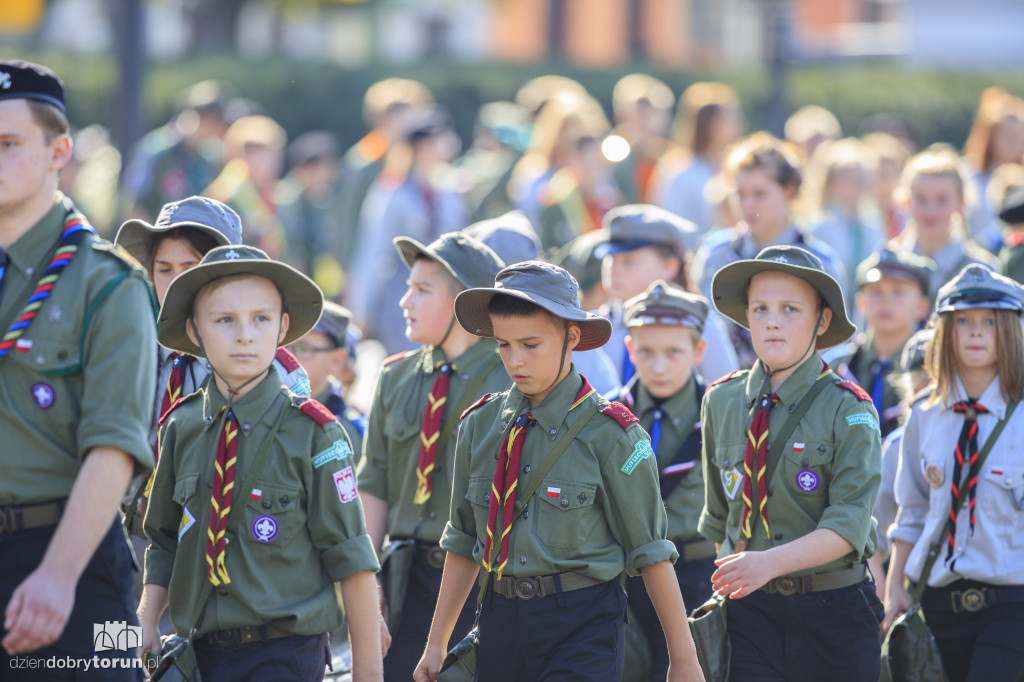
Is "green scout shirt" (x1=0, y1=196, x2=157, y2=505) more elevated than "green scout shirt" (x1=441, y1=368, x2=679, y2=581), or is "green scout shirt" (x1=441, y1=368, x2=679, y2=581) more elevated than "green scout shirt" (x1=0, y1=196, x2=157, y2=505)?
"green scout shirt" (x1=0, y1=196, x2=157, y2=505)

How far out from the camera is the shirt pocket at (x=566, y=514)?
4.69 meters

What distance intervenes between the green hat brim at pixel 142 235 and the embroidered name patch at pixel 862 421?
8.07 feet

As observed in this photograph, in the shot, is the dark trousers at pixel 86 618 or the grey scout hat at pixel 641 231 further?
the grey scout hat at pixel 641 231

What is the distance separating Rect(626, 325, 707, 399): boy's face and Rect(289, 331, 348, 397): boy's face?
1519 mm

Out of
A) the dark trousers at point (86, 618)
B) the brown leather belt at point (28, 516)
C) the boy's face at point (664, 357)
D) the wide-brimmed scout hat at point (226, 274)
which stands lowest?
the dark trousers at point (86, 618)

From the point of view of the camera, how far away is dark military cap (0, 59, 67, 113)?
4195 mm

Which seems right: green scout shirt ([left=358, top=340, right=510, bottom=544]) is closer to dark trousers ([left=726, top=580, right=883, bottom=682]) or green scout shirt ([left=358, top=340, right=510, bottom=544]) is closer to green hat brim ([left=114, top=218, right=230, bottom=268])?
green hat brim ([left=114, top=218, right=230, bottom=268])

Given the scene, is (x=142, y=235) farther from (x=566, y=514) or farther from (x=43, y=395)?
(x=566, y=514)

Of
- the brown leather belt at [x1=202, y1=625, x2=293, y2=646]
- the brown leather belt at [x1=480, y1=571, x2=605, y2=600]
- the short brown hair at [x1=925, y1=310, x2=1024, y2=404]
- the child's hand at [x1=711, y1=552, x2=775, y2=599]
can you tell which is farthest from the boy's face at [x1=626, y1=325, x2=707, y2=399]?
the brown leather belt at [x1=202, y1=625, x2=293, y2=646]

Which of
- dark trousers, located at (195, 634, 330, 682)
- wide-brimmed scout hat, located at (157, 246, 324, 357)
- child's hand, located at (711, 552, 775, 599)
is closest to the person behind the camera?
dark trousers, located at (195, 634, 330, 682)

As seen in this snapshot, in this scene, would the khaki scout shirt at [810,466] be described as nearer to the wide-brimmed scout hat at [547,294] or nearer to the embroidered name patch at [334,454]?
the wide-brimmed scout hat at [547,294]

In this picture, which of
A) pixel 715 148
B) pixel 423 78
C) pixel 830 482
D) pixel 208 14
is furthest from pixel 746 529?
pixel 208 14

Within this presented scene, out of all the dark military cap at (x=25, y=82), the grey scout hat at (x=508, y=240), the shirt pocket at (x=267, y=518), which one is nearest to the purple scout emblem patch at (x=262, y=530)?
the shirt pocket at (x=267, y=518)

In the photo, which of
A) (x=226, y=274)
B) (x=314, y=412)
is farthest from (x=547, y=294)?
(x=226, y=274)
